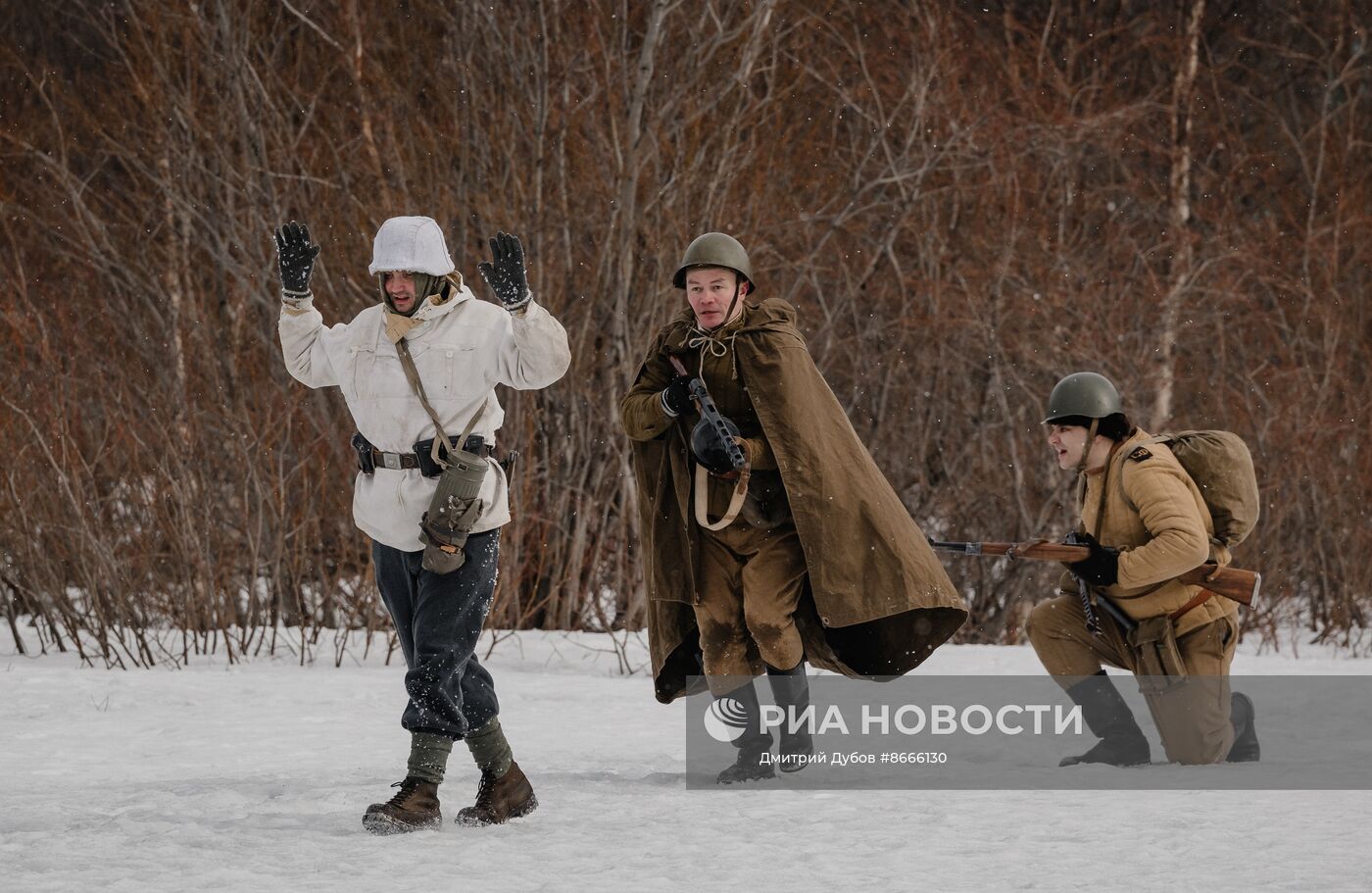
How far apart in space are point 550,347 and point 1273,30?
16530mm

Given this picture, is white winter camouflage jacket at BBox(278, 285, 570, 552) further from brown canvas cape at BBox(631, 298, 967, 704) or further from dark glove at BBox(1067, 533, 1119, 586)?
dark glove at BBox(1067, 533, 1119, 586)

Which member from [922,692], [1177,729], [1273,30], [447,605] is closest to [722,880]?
[447,605]

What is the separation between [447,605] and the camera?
4211 millimetres

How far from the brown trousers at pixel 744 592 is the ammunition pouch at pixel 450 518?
3.66 feet

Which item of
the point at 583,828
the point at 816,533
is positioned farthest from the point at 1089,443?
the point at 583,828

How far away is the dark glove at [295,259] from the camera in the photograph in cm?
447

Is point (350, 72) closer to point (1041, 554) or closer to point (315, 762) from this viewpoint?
point (315, 762)

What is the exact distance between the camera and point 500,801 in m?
4.34

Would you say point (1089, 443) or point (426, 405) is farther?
point (1089, 443)

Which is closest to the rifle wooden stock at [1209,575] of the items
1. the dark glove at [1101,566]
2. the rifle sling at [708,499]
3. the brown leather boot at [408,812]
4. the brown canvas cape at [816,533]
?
the dark glove at [1101,566]

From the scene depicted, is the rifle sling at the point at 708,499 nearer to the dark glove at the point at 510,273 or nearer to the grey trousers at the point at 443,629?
the grey trousers at the point at 443,629

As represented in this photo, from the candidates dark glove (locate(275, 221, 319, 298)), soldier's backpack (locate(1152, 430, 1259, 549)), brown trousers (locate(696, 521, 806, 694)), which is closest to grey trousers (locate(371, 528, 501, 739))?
dark glove (locate(275, 221, 319, 298))

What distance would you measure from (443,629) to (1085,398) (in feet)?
7.92

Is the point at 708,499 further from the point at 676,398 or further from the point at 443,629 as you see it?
the point at 443,629
